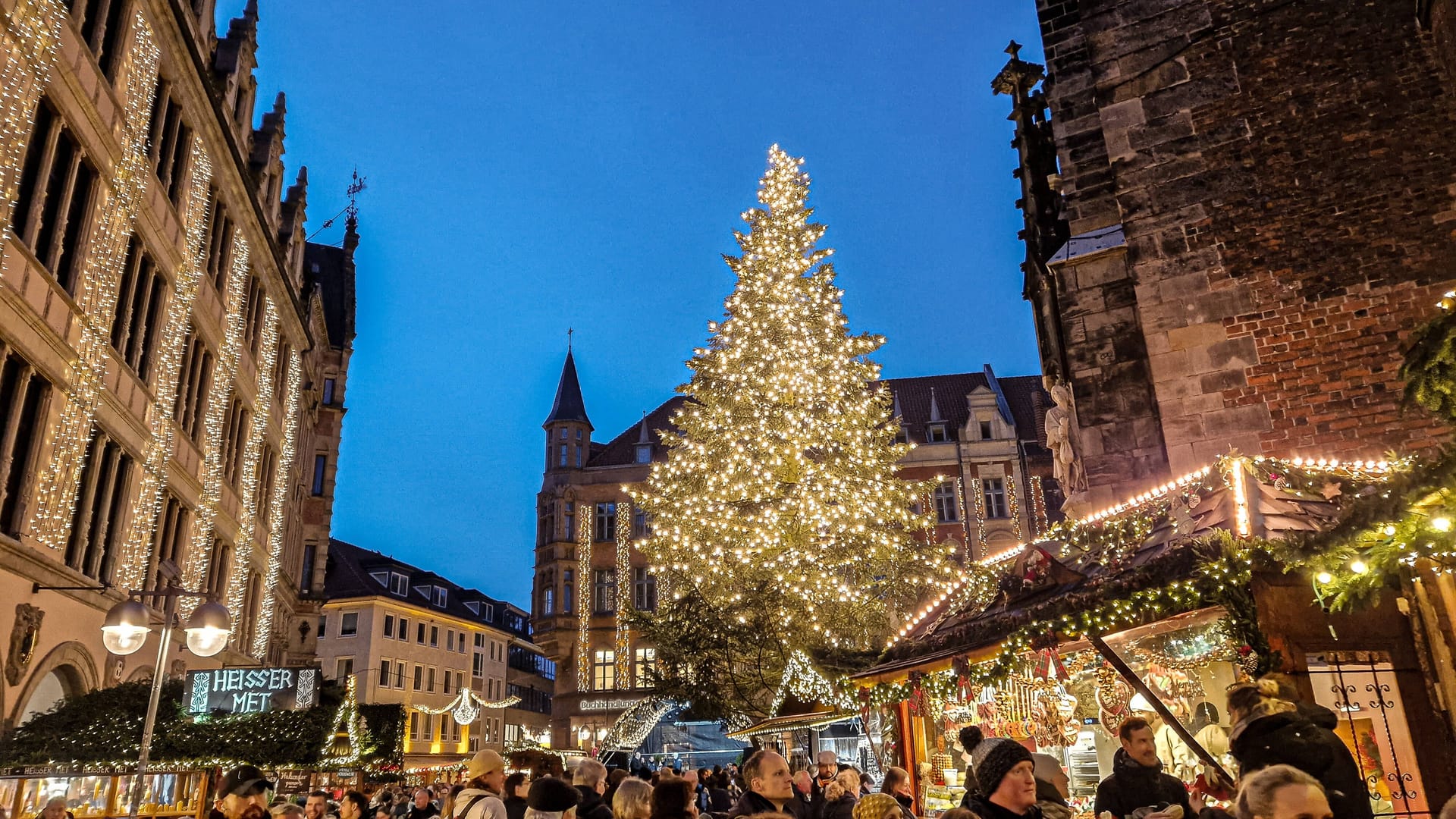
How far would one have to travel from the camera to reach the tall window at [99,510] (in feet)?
45.5

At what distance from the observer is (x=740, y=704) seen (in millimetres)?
18828

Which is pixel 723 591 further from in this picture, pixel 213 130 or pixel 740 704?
pixel 213 130

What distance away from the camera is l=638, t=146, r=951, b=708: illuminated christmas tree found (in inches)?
697

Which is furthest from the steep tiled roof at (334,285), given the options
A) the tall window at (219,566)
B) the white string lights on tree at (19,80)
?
the white string lights on tree at (19,80)

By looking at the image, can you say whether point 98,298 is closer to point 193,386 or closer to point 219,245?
point 193,386

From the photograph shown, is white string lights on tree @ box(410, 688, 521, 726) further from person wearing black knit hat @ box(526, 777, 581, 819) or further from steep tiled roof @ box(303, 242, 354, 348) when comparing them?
person wearing black knit hat @ box(526, 777, 581, 819)

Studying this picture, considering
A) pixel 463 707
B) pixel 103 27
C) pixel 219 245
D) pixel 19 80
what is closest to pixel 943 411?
pixel 463 707

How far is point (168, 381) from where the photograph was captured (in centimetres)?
1681

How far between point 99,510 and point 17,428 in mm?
3199

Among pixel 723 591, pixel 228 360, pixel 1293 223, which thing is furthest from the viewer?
pixel 228 360

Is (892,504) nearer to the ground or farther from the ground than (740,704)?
farther from the ground

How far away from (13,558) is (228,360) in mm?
9627

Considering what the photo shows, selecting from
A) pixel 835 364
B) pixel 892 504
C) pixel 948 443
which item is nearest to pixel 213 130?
pixel 835 364

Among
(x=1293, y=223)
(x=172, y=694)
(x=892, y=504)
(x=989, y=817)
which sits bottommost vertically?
(x=989, y=817)
